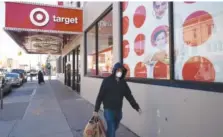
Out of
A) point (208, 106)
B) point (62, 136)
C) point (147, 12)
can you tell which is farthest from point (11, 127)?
point (208, 106)

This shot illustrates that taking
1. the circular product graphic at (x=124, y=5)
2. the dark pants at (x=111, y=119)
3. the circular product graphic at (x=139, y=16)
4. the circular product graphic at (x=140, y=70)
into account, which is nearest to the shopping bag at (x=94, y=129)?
the dark pants at (x=111, y=119)

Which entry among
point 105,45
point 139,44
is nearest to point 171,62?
point 139,44

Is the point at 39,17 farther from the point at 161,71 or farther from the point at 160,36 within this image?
the point at 161,71

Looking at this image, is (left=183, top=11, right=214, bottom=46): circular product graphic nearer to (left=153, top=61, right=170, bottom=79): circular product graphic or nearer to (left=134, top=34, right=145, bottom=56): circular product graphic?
(left=153, top=61, right=170, bottom=79): circular product graphic

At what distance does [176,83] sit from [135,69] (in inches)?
80.8

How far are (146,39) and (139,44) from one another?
40 cm

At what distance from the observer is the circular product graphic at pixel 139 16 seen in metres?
5.93

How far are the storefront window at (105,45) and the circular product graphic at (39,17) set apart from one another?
3.34 m

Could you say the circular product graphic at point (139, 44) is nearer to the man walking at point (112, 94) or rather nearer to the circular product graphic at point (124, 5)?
the circular product graphic at point (124, 5)

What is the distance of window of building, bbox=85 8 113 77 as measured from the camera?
28.4 ft

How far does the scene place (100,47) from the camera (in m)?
9.91

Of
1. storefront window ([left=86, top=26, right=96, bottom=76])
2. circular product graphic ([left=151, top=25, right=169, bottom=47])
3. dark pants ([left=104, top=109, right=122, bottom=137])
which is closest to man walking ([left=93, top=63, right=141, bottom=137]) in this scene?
dark pants ([left=104, top=109, right=122, bottom=137])

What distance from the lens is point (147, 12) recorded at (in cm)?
575

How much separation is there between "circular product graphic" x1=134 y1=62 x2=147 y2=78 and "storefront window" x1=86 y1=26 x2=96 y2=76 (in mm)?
4685
